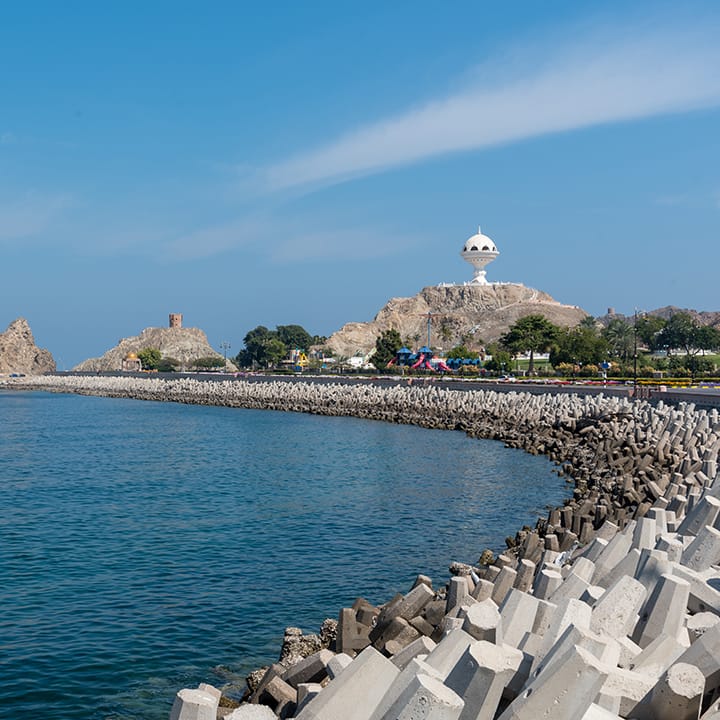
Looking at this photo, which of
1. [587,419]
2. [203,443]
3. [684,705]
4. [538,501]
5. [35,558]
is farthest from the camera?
[203,443]

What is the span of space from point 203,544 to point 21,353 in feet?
469

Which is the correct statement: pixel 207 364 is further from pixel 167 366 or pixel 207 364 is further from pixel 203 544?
pixel 203 544

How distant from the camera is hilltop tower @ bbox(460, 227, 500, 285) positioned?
16438 cm

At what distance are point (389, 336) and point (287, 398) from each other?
44.4m

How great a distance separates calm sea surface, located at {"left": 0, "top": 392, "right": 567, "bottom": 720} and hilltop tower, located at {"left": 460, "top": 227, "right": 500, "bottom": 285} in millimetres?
132464

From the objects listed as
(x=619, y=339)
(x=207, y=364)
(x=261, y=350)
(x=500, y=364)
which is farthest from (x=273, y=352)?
(x=619, y=339)

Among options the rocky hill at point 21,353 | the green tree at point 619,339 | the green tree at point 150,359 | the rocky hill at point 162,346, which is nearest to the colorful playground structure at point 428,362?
the green tree at point 619,339

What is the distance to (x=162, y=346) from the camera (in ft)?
611

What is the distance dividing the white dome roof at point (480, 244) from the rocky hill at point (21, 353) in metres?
85.5

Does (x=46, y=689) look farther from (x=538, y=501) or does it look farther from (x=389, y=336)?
(x=389, y=336)

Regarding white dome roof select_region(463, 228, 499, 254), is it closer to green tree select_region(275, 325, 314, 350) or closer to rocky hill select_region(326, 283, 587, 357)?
rocky hill select_region(326, 283, 587, 357)

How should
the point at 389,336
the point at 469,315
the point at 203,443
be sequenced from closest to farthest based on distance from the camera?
the point at 203,443 < the point at 389,336 < the point at 469,315

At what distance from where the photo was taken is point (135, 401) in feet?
246

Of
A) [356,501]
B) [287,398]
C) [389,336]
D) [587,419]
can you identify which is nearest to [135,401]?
[287,398]
